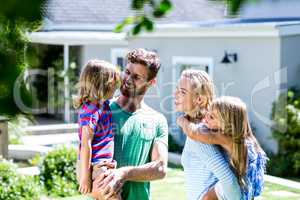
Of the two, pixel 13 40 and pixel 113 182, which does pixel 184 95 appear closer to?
pixel 113 182

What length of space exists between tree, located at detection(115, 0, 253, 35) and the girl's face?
8.07 ft

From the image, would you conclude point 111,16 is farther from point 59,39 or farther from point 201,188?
point 201,188

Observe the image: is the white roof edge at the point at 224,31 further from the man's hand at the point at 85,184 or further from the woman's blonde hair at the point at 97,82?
the man's hand at the point at 85,184

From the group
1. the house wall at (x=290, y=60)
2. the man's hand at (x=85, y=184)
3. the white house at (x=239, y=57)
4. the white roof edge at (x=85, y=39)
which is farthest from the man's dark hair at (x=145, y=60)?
the white roof edge at (x=85, y=39)

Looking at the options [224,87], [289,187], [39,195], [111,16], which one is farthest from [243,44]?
[111,16]

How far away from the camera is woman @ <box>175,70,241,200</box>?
3371 millimetres

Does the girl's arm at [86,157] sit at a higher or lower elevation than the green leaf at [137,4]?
lower

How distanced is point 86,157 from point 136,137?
303 millimetres

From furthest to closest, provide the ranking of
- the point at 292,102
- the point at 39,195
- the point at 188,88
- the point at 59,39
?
1. the point at 59,39
2. the point at 292,102
3. the point at 39,195
4. the point at 188,88

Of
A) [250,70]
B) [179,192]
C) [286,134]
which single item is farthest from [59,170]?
[250,70]

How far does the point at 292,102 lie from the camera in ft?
38.1

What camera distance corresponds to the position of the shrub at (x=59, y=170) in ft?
28.8

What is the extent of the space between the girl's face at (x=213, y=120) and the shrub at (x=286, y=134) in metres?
7.87

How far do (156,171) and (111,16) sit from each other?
17.8 metres
